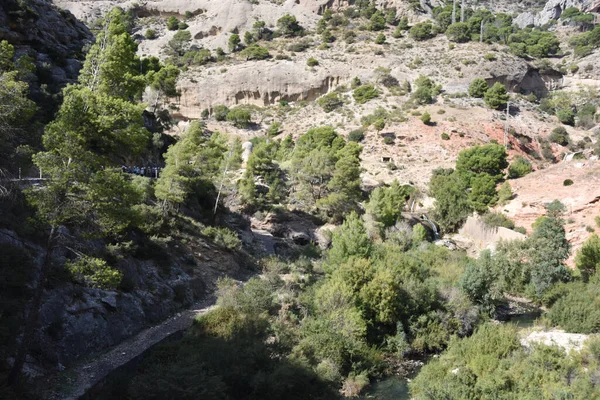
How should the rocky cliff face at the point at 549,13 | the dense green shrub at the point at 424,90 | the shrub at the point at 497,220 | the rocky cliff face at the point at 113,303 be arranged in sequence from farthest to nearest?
the rocky cliff face at the point at 549,13, the dense green shrub at the point at 424,90, the shrub at the point at 497,220, the rocky cliff face at the point at 113,303

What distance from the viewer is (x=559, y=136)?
6116 cm

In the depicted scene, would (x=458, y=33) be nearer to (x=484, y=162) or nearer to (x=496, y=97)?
(x=496, y=97)

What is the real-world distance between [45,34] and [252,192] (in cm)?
2099

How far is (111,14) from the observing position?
14469mm

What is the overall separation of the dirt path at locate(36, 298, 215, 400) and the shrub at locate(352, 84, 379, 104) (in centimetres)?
5309

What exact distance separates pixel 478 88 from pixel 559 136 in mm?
13200

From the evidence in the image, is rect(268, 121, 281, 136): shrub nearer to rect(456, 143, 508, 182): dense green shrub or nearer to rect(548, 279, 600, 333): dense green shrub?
rect(456, 143, 508, 182): dense green shrub

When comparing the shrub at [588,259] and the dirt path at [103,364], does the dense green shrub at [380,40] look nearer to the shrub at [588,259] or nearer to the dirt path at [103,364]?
the shrub at [588,259]

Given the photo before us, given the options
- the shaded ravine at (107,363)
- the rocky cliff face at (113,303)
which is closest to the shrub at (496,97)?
the rocky cliff face at (113,303)

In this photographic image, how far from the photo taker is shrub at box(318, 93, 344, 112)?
67.1m

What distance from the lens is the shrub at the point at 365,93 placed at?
217 ft

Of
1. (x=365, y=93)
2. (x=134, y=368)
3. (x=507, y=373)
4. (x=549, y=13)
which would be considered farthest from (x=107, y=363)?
(x=549, y=13)

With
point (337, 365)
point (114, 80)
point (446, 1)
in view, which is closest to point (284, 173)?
point (337, 365)

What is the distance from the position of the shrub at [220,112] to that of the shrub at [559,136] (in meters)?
48.4
